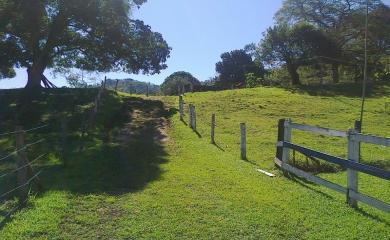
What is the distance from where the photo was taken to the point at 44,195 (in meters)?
11.1

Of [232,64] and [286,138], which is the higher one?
[232,64]

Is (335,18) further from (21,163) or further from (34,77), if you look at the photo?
(21,163)

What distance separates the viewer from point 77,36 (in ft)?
130

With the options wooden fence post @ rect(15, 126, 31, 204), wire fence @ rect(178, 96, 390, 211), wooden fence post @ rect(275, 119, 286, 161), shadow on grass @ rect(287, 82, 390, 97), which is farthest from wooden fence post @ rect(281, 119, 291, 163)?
shadow on grass @ rect(287, 82, 390, 97)

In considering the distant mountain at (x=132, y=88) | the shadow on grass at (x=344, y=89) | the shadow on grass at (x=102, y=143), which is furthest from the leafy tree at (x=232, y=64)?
the shadow on grass at (x=102, y=143)

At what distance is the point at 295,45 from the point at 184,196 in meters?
46.2

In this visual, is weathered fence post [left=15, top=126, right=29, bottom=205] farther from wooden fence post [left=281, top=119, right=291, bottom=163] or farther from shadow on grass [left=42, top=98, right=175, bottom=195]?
wooden fence post [left=281, top=119, right=291, bottom=163]

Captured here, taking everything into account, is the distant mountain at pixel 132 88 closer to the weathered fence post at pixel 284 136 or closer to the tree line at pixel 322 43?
the tree line at pixel 322 43

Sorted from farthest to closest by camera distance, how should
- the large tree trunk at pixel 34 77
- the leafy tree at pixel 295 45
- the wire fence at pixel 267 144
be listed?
the leafy tree at pixel 295 45 < the large tree trunk at pixel 34 77 < the wire fence at pixel 267 144

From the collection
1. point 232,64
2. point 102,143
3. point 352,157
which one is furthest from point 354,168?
point 232,64

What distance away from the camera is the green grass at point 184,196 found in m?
8.68

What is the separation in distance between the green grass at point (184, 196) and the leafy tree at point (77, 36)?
15867 mm

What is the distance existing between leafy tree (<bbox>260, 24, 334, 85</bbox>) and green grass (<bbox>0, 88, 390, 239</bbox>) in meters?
33.1

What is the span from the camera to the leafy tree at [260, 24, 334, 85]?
5453cm
